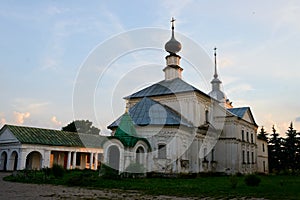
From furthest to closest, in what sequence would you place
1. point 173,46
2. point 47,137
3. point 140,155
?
point 47,137
point 173,46
point 140,155

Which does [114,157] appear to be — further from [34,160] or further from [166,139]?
[34,160]

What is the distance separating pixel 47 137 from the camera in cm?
3484

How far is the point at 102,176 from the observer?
1909 cm

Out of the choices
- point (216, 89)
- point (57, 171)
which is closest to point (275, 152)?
point (216, 89)

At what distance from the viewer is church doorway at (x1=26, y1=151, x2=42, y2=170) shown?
34.9 m

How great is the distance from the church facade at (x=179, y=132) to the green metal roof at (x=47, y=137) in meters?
10.2

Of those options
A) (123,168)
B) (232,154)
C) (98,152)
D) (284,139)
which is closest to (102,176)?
(123,168)

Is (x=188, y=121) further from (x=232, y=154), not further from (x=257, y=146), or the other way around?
(x=257, y=146)

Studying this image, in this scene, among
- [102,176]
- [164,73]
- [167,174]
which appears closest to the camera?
[102,176]

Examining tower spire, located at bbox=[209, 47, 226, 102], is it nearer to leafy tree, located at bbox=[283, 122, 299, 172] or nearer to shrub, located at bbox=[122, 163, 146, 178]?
leafy tree, located at bbox=[283, 122, 299, 172]

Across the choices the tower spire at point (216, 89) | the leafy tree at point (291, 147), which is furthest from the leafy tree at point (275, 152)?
the tower spire at point (216, 89)

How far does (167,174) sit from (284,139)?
30074mm

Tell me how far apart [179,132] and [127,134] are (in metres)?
4.47

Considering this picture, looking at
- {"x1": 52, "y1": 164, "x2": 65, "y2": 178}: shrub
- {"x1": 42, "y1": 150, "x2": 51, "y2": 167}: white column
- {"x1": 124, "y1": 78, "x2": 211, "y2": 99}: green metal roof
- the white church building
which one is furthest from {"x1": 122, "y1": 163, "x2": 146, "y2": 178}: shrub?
{"x1": 42, "y1": 150, "x2": 51, "y2": 167}: white column
